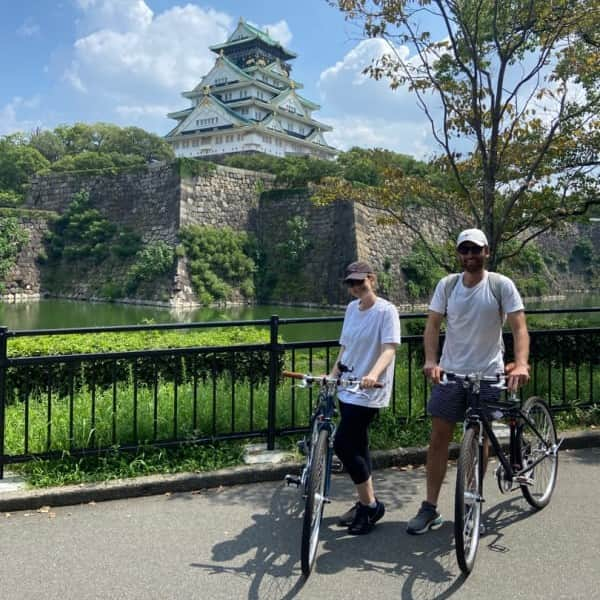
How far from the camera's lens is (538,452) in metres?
3.86

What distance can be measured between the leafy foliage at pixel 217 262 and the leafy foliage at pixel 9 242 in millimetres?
8745

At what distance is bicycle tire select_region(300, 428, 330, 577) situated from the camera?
2.87m

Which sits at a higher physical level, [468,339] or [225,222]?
[225,222]

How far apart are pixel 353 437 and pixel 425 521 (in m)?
0.60

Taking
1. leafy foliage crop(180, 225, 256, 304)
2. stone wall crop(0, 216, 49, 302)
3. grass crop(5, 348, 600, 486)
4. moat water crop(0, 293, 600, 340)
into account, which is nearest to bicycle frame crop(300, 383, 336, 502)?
grass crop(5, 348, 600, 486)

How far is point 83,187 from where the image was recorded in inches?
1325

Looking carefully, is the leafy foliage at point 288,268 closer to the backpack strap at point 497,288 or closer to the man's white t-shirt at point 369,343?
the man's white t-shirt at point 369,343

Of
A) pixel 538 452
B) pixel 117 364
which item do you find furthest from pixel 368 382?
pixel 117 364

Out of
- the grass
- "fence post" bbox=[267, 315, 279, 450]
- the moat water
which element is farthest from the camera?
the moat water

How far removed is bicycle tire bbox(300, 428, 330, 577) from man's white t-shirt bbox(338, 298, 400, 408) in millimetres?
284

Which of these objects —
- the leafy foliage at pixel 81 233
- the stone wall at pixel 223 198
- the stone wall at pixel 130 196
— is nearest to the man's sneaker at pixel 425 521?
the stone wall at pixel 130 196

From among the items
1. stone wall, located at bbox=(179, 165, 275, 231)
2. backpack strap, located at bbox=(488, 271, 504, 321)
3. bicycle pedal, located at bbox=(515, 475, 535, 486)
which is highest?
stone wall, located at bbox=(179, 165, 275, 231)

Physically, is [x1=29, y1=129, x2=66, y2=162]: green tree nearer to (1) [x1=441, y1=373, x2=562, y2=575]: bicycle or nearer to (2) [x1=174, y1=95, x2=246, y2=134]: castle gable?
(2) [x1=174, y1=95, x2=246, y2=134]: castle gable

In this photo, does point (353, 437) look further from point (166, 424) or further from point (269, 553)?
point (166, 424)
